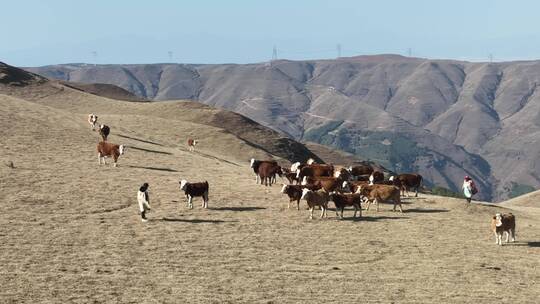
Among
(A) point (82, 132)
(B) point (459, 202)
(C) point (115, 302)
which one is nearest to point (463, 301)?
(C) point (115, 302)

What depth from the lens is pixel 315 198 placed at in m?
31.0

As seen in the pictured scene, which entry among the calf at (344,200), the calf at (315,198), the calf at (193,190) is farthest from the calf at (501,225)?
the calf at (193,190)

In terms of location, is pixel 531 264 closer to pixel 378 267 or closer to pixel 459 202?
pixel 378 267

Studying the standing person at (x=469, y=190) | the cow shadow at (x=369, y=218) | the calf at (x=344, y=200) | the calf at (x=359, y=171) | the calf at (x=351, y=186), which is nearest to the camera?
the calf at (x=344, y=200)

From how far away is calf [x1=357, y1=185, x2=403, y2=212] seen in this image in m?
33.9

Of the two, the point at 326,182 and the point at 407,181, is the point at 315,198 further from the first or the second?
the point at 407,181

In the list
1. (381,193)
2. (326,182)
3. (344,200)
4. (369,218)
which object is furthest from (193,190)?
(381,193)

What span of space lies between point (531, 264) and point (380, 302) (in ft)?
29.3

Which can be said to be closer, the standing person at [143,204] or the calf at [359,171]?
the standing person at [143,204]

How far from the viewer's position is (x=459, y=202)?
3756cm

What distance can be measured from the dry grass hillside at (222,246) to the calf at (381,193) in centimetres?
100

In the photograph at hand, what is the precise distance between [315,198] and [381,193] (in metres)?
4.68

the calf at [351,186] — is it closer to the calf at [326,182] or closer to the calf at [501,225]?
the calf at [326,182]

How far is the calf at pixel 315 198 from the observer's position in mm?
30875
